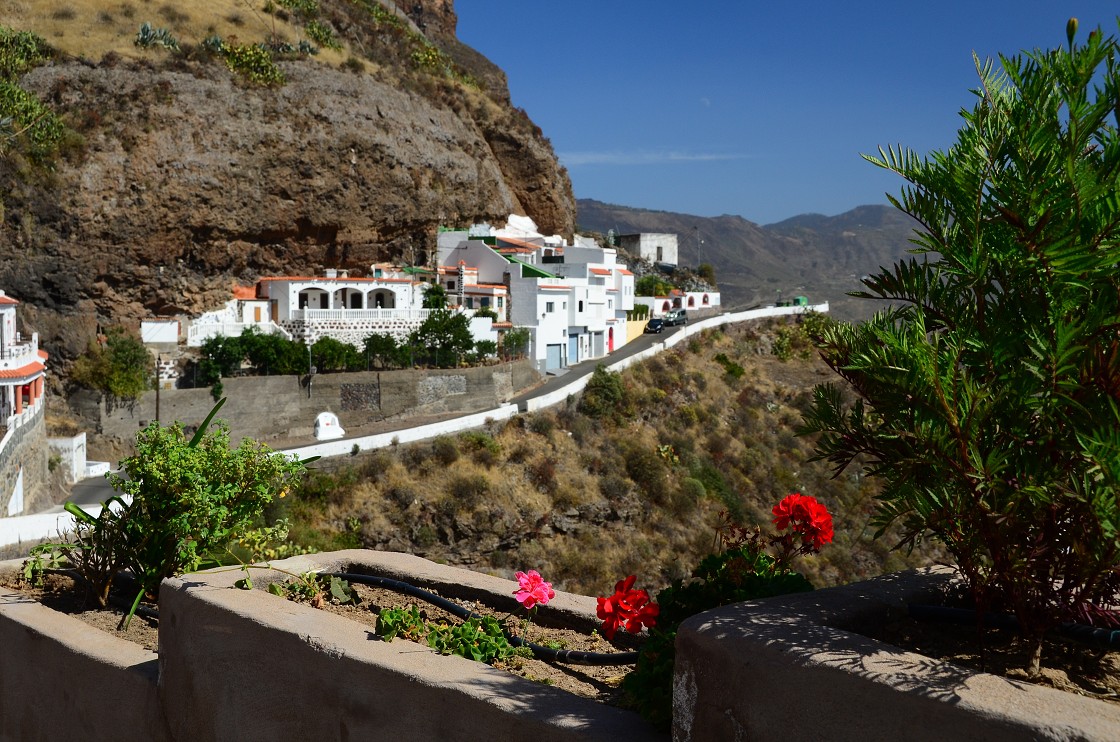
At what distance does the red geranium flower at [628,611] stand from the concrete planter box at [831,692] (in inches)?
21.2

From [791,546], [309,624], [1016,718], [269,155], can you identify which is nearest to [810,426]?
[791,546]

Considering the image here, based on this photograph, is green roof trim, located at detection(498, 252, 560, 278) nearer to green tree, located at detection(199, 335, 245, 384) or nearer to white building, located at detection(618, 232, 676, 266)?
green tree, located at detection(199, 335, 245, 384)

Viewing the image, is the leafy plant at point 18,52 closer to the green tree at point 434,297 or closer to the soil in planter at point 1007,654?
the green tree at point 434,297

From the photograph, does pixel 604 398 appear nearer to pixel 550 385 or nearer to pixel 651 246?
pixel 550 385

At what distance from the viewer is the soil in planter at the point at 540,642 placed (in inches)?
115

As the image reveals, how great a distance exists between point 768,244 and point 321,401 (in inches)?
4113

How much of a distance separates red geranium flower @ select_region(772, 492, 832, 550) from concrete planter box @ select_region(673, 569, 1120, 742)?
695 mm

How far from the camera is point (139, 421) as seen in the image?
79.6 feet

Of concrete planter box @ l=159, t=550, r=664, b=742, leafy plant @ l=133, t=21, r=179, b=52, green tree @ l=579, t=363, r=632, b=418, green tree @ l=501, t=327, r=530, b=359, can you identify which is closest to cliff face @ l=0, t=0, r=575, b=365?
leafy plant @ l=133, t=21, r=179, b=52

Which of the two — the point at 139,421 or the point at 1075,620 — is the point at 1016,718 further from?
the point at 139,421

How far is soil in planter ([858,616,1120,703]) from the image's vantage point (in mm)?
2043

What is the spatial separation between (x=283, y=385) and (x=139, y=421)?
3683 millimetres

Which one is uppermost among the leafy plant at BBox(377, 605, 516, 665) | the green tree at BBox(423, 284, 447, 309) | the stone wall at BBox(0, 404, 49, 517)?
the green tree at BBox(423, 284, 447, 309)

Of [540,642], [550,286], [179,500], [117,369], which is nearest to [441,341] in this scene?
[550,286]
